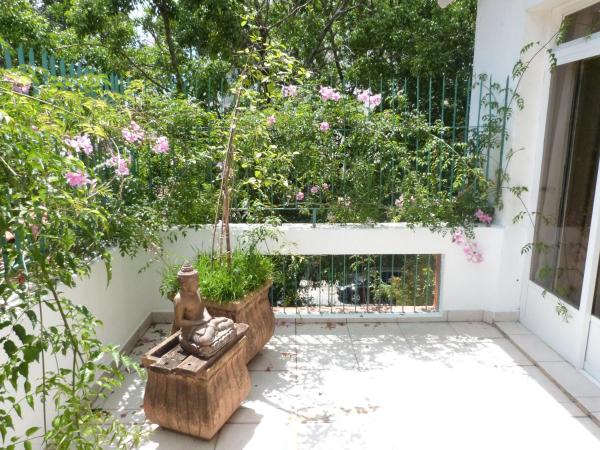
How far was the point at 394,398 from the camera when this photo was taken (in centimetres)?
275

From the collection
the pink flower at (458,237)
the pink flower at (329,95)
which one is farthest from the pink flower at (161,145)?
the pink flower at (458,237)

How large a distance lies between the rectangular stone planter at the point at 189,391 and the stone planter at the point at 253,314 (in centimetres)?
45

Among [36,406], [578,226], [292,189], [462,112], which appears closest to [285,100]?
[292,189]

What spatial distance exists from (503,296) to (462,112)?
6.08ft

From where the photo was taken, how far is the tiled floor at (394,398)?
94.0 inches

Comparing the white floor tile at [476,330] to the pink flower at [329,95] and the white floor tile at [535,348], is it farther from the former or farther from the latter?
the pink flower at [329,95]

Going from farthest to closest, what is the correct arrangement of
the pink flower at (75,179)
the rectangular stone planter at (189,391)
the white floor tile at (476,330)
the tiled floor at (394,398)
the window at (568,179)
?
1. the white floor tile at (476,330)
2. the window at (568,179)
3. the tiled floor at (394,398)
4. the rectangular stone planter at (189,391)
5. the pink flower at (75,179)

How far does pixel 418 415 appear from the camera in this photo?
8.47 feet

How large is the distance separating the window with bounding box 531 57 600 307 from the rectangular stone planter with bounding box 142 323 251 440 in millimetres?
2360

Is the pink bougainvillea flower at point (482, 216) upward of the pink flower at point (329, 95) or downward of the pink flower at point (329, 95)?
downward

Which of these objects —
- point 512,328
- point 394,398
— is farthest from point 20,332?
point 512,328

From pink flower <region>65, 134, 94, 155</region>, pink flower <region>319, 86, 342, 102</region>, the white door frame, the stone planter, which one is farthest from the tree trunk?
the white door frame

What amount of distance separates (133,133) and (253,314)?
4.48 feet

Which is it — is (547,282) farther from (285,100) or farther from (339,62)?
(339,62)
